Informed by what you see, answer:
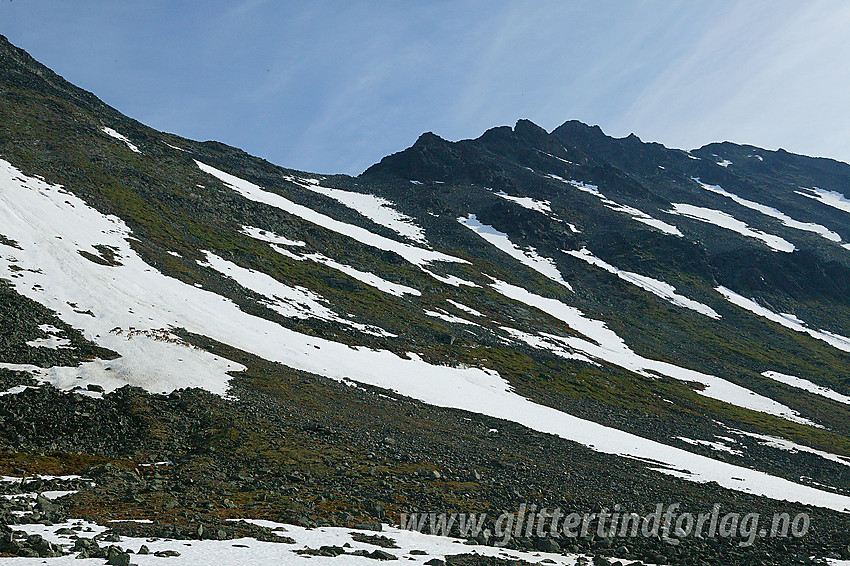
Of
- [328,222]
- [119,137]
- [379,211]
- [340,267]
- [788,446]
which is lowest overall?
[788,446]

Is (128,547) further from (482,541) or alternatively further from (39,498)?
(482,541)

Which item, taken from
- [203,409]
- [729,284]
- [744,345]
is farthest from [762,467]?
[729,284]

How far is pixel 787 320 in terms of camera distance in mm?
135500

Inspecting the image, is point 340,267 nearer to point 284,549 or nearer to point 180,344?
point 180,344

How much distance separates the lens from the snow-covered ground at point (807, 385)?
86.2 metres

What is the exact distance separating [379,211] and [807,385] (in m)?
107

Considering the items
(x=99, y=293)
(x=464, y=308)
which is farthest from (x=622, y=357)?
(x=99, y=293)

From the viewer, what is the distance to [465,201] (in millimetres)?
174875

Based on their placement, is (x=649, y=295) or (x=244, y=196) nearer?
(x=244, y=196)

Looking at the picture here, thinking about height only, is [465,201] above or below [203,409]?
above

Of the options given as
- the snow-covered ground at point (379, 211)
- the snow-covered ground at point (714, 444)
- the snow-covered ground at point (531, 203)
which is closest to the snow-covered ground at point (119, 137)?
the snow-covered ground at point (379, 211)

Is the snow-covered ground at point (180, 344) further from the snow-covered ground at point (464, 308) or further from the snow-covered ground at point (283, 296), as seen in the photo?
the snow-covered ground at point (464, 308)

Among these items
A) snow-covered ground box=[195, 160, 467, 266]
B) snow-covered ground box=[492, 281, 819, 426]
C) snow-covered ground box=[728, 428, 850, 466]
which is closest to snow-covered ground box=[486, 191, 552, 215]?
snow-covered ground box=[195, 160, 467, 266]

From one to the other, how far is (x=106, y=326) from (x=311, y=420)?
18.1 metres
